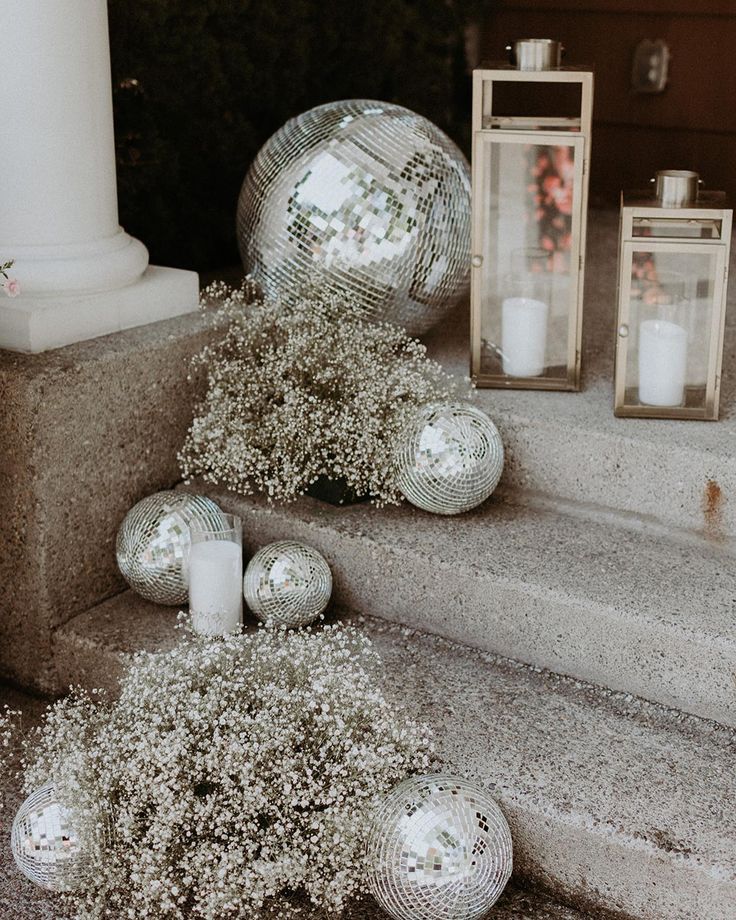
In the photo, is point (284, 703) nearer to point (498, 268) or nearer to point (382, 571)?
point (382, 571)

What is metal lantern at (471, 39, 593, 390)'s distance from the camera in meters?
2.71

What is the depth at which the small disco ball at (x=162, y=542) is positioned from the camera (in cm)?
264

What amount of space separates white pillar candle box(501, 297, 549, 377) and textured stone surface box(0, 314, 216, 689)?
0.78m

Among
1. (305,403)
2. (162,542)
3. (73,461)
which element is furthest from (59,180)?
(162,542)

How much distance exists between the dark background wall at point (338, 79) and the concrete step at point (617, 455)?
51.2 inches

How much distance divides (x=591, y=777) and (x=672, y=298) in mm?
1128

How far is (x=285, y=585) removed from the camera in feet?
8.34

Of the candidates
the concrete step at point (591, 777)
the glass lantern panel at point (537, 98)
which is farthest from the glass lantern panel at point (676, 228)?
the glass lantern panel at point (537, 98)

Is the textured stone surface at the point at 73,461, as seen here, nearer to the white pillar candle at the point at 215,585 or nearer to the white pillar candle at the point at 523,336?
the white pillar candle at the point at 215,585

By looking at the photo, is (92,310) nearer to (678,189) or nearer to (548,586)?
(548,586)

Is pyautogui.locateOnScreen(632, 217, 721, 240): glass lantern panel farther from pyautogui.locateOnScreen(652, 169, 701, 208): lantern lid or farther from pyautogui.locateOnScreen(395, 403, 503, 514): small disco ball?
pyautogui.locateOnScreen(395, 403, 503, 514): small disco ball

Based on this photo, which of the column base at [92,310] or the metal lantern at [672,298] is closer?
the metal lantern at [672,298]

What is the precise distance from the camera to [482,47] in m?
4.96

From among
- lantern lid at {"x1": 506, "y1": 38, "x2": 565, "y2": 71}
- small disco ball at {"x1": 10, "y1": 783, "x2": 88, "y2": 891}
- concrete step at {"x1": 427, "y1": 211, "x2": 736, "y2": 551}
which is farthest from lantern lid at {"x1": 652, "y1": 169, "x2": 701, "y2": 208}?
small disco ball at {"x1": 10, "y1": 783, "x2": 88, "y2": 891}
